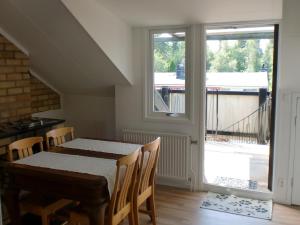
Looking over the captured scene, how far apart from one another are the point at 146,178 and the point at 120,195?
0.44m

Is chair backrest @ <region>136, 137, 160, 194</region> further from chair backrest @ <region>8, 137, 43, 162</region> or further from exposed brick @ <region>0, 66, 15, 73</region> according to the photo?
exposed brick @ <region>0, 66, 15, 73</region>

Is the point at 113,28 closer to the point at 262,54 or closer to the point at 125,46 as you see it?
the point at 125,46

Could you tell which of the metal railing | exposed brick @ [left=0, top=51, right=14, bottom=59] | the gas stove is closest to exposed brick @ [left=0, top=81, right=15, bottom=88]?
exposed brick @ [left=0, top=51, right=14, bottom=59]

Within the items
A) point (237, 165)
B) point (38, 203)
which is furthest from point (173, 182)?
point (38, 203)

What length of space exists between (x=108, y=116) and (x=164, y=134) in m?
0.98

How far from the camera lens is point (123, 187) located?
225cm

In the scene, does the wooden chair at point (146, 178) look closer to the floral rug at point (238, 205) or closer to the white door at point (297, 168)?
the floral rug at point (238, 205)

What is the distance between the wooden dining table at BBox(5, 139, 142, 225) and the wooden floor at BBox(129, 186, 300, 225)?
87 cm

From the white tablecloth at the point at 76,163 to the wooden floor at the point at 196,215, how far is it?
2.87ft

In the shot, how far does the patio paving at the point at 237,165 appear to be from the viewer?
150 inches

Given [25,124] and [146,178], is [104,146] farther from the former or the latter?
[25,124]

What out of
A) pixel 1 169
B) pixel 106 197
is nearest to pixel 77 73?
pixel 1 169

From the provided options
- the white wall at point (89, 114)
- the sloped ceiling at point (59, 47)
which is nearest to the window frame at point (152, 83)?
the sloped ceiling at point (59, 47)

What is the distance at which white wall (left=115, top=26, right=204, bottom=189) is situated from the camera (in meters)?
3.57
